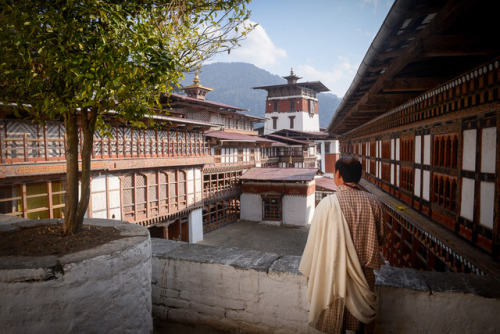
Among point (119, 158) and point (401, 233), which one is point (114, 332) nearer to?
point (401, 233)

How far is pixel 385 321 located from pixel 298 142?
107 ft

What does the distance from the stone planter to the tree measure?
1.08 m

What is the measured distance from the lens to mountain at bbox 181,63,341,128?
469 ft

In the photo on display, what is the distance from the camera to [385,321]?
9.15ft

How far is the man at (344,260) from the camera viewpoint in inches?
90.2

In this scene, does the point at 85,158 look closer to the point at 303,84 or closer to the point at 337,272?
the point at 337,272

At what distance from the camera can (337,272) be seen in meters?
2.29

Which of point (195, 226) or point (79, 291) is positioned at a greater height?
point (79, 291)

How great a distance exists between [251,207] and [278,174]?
3.55m

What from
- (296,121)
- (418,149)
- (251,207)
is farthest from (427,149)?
(296,121)

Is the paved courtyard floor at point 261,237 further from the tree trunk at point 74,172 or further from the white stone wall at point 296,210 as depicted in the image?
the tree trunk at point 74,172

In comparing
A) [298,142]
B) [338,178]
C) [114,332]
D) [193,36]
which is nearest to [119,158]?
[193,36]

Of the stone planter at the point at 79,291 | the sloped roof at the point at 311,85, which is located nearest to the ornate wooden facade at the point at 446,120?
the stone planter at the point at 79,291

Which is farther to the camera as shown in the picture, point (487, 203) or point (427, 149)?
point (427, 149)
